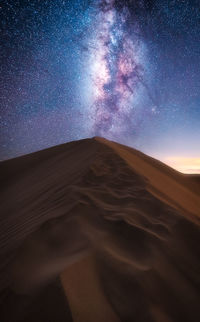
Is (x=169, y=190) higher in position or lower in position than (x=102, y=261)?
higher

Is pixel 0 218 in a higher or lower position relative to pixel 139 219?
lower

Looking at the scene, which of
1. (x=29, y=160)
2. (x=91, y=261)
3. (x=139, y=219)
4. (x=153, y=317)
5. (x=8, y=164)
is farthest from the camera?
(x=8, y=164)

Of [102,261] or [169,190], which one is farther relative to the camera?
[169,190]

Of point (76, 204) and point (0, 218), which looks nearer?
point (76, 204)

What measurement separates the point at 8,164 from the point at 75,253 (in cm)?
818

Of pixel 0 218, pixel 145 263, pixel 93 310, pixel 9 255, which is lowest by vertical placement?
pixel 0 218

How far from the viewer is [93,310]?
1.13m

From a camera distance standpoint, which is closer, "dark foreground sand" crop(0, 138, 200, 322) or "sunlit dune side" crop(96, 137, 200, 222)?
"dark foreground sand" crop(0, 138, 200, 322)

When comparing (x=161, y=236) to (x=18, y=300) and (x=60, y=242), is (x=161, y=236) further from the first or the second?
(x=18, y=300)

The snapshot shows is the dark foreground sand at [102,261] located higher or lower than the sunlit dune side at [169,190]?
lower

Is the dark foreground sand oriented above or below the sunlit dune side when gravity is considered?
below

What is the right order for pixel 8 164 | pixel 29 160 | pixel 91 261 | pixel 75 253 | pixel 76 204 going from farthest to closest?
pixel 8 164
pixel 29 160
pixel 76 204
pixel 75 253
pixel 91 261

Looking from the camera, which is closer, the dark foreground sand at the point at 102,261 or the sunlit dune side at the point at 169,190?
the dark foreground sand at the point at 102,261

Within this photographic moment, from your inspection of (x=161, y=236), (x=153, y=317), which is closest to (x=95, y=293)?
(x=153, y=317)
